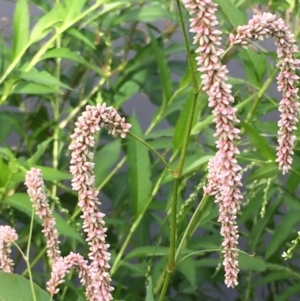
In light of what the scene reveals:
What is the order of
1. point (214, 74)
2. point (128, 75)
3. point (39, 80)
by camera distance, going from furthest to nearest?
point (128, 75) → point (39, 80) → point (214, 74)

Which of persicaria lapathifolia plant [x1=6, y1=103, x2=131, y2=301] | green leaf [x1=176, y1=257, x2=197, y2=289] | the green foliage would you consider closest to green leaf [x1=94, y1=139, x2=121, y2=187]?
the green foliage

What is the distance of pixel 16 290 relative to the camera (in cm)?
29

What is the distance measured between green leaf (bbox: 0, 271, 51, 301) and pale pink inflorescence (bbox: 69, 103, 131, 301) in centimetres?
5

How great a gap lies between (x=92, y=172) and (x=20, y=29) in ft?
1.02

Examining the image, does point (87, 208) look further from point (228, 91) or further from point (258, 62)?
point (258, 62)

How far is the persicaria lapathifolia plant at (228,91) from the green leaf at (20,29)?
0.97 ft

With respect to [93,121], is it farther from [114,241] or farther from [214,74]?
[114,241]

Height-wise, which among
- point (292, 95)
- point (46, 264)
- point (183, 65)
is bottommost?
point (46, 264)

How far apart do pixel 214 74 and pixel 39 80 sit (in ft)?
1.05

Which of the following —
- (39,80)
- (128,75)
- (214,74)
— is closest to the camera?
(214,74)

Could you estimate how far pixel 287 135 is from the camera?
9.2 inches

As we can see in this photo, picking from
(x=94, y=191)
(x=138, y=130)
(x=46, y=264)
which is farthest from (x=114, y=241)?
(x=94, y=191)

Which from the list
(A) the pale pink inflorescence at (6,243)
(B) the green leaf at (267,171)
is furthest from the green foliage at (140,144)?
(A) the pale pink inflorescence at (6,243)

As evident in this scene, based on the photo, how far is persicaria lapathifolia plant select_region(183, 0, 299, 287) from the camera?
0.20 metres
